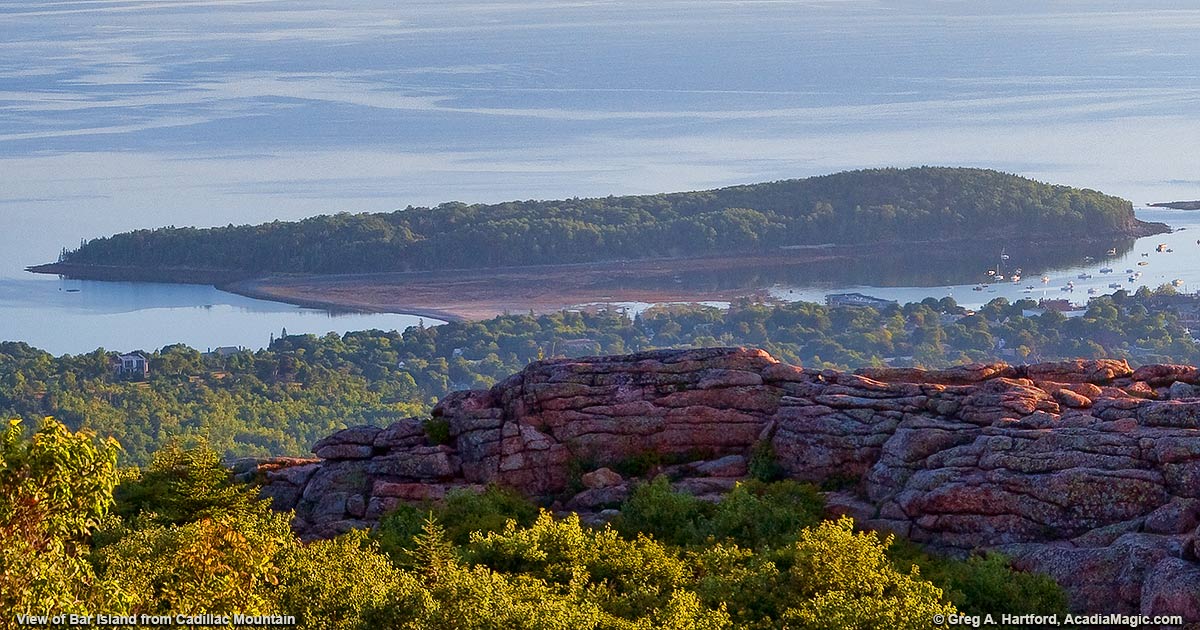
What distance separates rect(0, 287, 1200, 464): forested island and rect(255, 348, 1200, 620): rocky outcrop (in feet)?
77.7

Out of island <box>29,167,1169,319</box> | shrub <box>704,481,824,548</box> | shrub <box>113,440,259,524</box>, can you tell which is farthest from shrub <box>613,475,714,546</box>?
island <box>29,167,1169,319</box>

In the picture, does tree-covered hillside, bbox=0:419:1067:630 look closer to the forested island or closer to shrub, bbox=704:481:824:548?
shrub, bbox=704:481:824:548

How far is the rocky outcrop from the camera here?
23.0m

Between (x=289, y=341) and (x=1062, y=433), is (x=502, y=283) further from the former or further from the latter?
(x=1062, y=433)

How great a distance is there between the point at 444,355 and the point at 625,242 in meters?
39.0

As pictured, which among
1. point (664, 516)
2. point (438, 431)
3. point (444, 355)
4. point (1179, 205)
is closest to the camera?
point (664, 516)

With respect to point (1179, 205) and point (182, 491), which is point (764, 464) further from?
point (1179, 205)

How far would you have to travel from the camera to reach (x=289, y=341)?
71438 millimetres

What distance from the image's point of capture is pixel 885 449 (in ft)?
85.5

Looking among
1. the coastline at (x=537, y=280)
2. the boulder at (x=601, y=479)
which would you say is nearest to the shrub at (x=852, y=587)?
the boulder at (x=601, y=479)

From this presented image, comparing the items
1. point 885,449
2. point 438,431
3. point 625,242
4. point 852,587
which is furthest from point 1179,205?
point 852,587

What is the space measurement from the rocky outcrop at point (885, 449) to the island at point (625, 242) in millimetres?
63754

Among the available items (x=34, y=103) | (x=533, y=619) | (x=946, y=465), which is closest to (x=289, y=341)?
(x=946, y=465)

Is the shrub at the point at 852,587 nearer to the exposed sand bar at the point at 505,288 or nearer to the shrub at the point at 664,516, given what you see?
the shrub at the point at 664,516
